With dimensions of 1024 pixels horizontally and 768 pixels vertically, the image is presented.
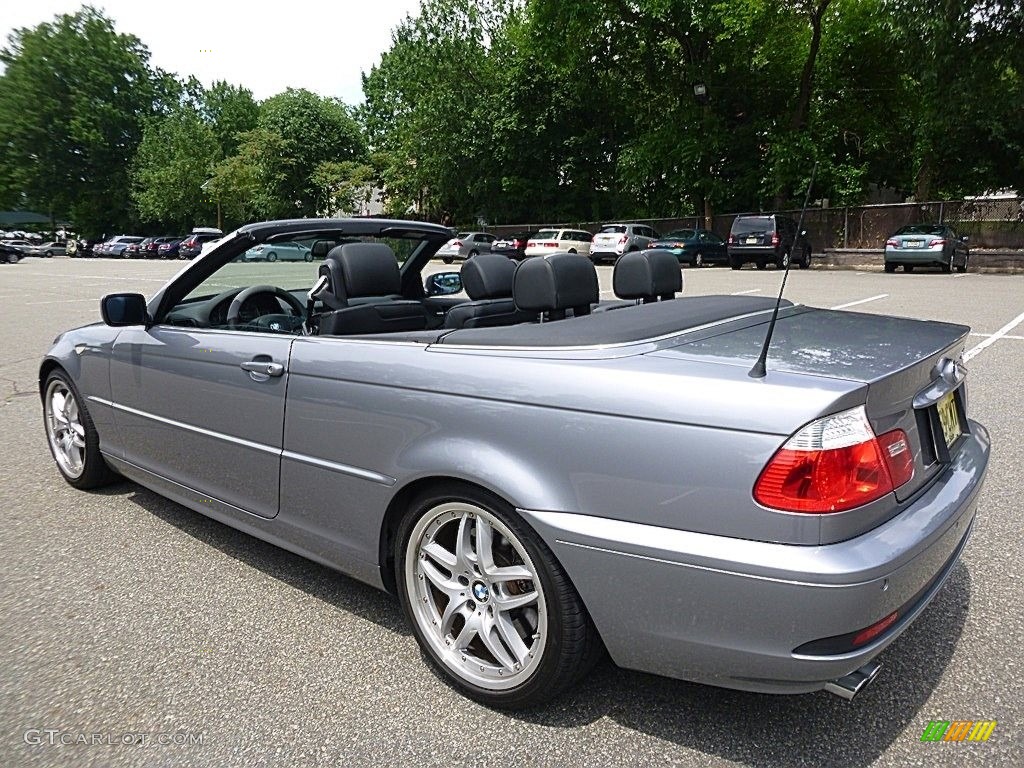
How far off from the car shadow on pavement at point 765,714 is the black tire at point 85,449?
298cm

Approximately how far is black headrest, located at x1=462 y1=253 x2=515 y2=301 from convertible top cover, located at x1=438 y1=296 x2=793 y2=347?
0.98 metres

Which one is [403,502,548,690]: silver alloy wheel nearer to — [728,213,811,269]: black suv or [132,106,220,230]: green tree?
[728,213,811,269]: black suv

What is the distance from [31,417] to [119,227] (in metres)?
66.9

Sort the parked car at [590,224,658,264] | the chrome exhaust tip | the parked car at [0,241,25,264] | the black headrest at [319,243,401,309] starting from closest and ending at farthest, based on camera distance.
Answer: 1. the chrome exhaust tip
2. the black headrest at [319,243,401,309]
3. the parked car at [590,224,658,264]
4. the parked car at [0,241,25,264]

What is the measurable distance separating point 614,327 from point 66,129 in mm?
75296

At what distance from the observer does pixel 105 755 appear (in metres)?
2.18

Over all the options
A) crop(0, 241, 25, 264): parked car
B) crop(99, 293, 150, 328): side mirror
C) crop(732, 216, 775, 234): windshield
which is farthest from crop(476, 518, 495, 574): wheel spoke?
crop(0, 241, 25, 264): parked car

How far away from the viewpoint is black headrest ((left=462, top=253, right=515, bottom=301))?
12.5ft

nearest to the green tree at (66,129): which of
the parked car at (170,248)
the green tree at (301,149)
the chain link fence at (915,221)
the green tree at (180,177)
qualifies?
the green tree at (180,177)

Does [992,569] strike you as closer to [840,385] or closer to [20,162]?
[840,385]

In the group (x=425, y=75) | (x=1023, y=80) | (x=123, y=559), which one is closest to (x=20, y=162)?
(x=425, y=75)

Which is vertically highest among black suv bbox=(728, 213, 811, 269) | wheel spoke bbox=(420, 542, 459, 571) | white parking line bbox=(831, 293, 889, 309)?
black suv bbox=(728, 213, 811, 269)

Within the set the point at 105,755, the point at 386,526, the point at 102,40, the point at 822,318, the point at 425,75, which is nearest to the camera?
the point at 105,755

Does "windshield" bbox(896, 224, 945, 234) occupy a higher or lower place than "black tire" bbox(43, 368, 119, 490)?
higher
